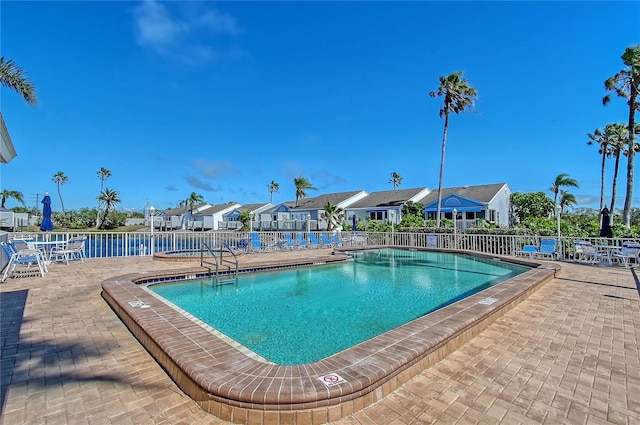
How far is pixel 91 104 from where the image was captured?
2039 centimetres

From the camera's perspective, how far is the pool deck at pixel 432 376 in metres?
2.28

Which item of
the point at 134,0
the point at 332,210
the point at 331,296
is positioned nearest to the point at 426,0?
the point at 134,0

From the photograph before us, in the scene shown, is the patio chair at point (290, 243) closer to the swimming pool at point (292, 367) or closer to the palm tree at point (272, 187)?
the swimming pool at point (292, 367)

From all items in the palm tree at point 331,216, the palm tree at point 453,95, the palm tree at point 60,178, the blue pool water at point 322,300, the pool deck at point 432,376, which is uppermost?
the palm tree at point 453,95

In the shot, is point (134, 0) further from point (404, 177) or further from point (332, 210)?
point (404, 177)

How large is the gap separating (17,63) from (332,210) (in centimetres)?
2194

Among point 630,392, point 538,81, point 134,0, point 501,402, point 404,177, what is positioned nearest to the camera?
point 501,402

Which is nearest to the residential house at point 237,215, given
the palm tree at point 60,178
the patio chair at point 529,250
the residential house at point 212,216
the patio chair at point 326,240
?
the residential house at point 212,216

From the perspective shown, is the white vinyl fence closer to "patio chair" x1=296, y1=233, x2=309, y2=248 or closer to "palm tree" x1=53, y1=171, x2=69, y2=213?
"patio chair" x1=296, y1=233, x2=309, y2=248

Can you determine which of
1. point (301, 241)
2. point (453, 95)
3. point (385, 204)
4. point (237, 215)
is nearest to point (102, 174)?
point (237, 215)

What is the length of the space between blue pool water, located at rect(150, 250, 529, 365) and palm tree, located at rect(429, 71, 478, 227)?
13.6 meters

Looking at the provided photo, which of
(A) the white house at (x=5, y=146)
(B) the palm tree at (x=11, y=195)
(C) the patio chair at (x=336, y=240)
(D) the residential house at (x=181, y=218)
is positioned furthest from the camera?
(D) the residential house at (x=181, y=218)

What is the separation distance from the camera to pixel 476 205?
28609 mm

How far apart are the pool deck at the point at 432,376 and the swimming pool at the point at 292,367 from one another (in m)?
0.09
